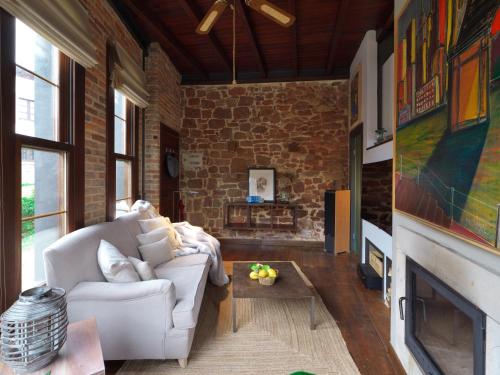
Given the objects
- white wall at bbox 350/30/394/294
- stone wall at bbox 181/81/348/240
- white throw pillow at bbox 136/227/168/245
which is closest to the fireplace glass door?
white wall at bbox 350/30/394/294

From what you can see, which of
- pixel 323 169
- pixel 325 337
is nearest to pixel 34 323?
pixel 325 337

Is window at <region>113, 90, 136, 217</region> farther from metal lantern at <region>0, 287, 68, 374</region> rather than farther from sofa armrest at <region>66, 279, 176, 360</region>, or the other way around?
metal lantern at <region>0, 287, 68, 374</region>

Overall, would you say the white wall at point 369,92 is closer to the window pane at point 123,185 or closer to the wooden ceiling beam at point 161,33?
the wooden ceiling beam at point 161,33

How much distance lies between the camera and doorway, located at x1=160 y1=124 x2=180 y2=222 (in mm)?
4133

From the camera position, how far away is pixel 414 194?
154 cm

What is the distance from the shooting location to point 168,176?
4.43 meters

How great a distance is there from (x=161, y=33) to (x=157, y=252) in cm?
290

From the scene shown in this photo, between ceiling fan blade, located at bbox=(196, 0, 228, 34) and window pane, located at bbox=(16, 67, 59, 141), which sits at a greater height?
ceiling fan blade, located at bbox=(196, 0, 228, 34)

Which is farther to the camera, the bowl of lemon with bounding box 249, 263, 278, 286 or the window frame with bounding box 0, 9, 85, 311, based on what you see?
the bowl of lemon with bounding box 249, 263, 278, 286

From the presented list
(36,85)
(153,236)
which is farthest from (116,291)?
(36,85)

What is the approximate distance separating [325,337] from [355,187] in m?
2.70

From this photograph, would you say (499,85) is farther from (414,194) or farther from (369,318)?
(369,318)

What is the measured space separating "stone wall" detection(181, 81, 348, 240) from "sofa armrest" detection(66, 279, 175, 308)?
329cm

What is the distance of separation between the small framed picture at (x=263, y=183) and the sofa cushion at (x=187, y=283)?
2.22 meters
